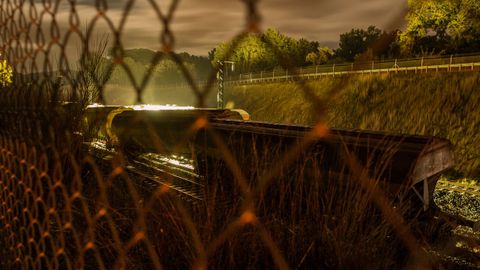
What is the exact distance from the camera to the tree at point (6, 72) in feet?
7.86

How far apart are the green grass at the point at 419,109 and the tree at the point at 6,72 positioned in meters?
13.9

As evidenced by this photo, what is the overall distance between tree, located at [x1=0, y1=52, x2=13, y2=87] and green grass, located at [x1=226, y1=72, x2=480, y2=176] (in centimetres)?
1391

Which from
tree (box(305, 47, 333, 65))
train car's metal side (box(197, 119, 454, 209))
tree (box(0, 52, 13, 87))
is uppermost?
tree (box(305, 47, 333, 65))

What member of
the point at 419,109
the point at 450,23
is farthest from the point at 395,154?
the point at 450,23

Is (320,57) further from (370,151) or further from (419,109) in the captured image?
(370,151)

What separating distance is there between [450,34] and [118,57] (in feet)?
113

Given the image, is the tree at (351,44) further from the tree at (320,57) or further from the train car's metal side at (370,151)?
the train car's metal side at (370,151)

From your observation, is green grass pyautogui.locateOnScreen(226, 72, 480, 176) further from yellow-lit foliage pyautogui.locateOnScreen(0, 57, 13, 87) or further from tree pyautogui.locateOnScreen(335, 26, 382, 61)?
tree pyautogui.locateOnScreen(335, 26, 382, 61)

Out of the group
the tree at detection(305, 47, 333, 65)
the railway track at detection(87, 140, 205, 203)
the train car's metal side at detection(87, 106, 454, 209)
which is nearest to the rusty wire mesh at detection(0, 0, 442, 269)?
the train car's metal side at detection(87, 106, 454, 209)

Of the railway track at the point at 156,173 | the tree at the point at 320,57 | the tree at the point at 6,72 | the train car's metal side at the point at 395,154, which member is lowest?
the railway track at the point at 156,173

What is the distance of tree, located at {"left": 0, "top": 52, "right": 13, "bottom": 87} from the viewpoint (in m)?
2.40

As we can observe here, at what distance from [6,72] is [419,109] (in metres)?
21.1

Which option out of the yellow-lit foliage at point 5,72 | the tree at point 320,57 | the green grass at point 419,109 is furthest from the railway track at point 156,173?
the tree at point 320,57

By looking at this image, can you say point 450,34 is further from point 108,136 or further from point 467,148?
point 108,136
